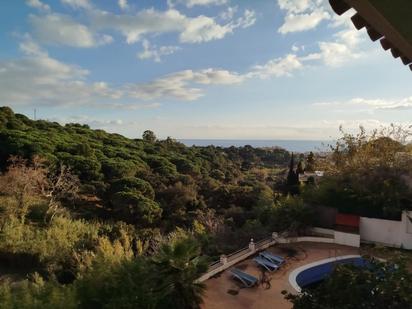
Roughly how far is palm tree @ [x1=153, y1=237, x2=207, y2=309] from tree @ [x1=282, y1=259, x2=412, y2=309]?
3.56 metres

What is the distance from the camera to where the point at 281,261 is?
48.0ft

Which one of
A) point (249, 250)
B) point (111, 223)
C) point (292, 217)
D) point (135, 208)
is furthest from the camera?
point (135, 208)

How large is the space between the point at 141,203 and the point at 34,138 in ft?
39.0

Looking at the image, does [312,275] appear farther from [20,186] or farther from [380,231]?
[20,186]

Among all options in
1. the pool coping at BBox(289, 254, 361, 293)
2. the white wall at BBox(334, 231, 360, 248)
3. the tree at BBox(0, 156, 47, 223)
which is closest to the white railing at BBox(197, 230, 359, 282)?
the white wall at BBox(334, 231, 360, 248)

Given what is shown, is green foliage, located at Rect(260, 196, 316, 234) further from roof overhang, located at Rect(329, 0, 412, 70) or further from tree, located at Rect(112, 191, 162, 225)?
roof overhang, located at Rect(329, 0, 412, 70)

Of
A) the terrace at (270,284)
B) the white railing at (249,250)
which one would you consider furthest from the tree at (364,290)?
the white railing at (249,250)

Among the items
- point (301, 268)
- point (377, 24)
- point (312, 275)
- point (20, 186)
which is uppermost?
point (377, 24)

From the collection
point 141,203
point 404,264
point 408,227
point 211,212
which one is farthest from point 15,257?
point 408,227

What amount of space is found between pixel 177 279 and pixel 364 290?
5.00 m

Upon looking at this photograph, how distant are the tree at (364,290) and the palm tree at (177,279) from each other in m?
3.56

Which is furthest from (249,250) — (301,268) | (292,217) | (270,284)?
(292,217)

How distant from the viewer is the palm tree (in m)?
9.74

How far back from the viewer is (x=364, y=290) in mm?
6582
